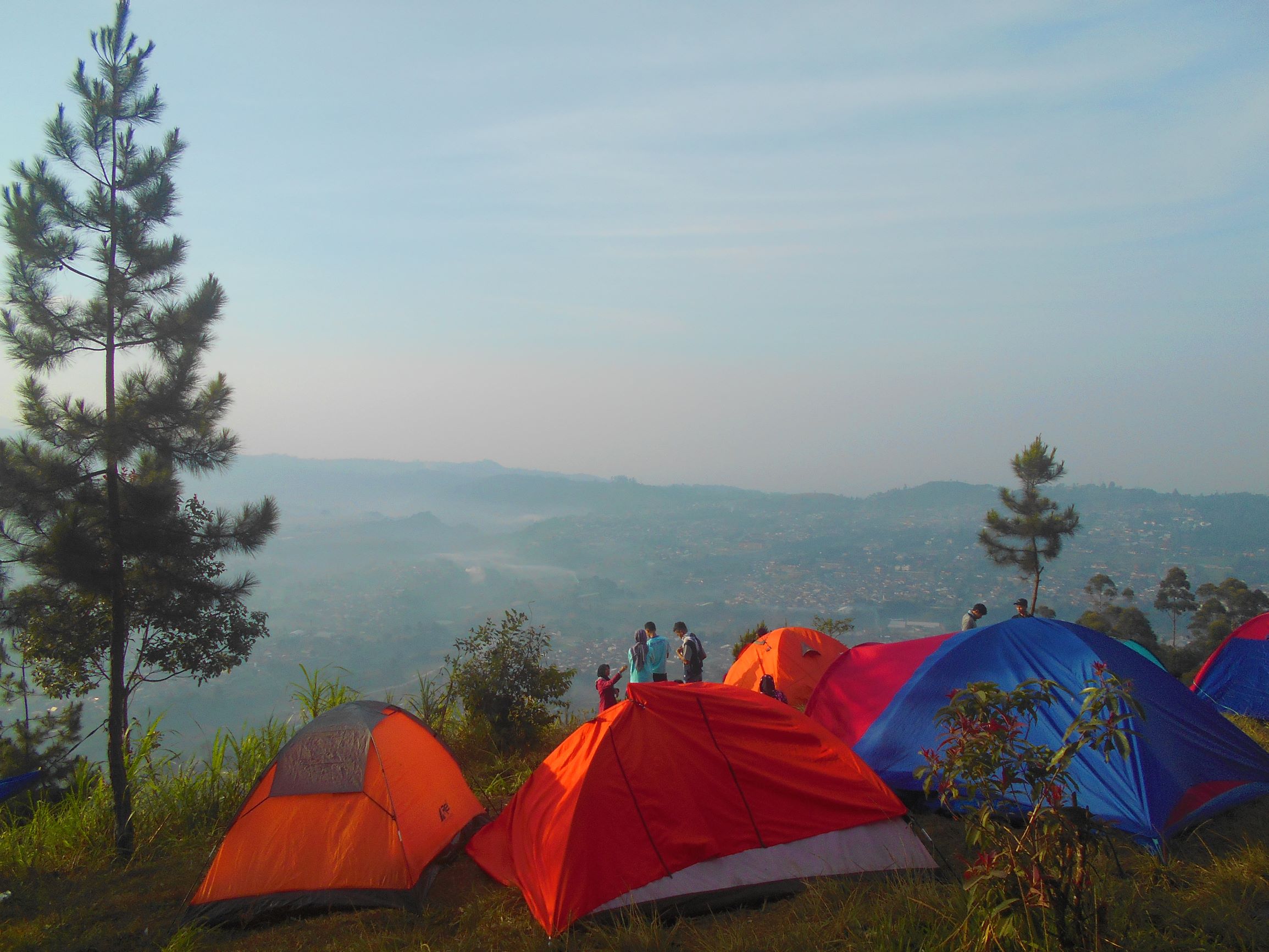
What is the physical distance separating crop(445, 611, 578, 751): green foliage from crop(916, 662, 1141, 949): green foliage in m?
6.39

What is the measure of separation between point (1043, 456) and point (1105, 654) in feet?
34.1

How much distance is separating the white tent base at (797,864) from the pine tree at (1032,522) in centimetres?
1144

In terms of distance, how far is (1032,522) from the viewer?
14.9 metres

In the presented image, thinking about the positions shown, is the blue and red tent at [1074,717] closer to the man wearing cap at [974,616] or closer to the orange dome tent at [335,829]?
the man wearing cap at [974,616]

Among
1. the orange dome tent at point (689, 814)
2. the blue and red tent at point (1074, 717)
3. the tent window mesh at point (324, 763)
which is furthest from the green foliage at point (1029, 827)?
the tent window mesh at point (324, 763)

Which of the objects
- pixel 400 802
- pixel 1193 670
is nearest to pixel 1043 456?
pixel 1193 670

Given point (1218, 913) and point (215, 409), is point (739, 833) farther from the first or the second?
point (215, 409)

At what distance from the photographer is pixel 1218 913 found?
12.3 feet

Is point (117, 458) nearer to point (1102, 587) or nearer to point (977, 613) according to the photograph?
point (977, 613)

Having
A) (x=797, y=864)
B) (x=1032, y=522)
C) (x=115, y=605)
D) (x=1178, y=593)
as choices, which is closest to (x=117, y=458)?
(x=115, y=605)

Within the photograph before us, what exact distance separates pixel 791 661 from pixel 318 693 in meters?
6.50

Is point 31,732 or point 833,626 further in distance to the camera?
point 833,626

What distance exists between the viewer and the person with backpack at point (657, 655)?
991 centimetres

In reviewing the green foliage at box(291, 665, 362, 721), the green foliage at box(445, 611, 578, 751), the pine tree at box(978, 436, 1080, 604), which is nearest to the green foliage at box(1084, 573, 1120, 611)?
the pine tree at box(978, 436, 1080, 604)
